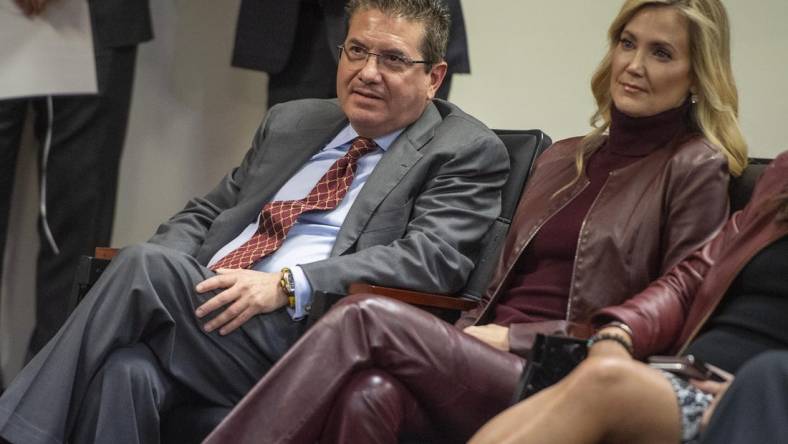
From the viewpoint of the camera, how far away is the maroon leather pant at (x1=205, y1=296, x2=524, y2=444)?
2.17m

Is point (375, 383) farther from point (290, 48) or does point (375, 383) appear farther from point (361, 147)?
point (290, 48)

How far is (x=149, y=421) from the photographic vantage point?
2.47 meters

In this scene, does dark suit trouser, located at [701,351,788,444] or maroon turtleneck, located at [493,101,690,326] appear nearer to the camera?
dark suit trouser, located at [701,351,788,444]

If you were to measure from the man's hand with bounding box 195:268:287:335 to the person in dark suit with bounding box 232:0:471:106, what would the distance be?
3.88 ft

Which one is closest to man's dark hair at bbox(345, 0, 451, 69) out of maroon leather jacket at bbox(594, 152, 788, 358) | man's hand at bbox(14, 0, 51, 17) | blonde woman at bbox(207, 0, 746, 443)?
blonde woman at bbox(207, 0, 746, 443)

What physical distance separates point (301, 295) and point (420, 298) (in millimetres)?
254

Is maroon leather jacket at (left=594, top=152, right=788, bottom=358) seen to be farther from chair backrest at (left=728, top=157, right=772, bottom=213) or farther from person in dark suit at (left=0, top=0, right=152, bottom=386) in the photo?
person in dark suit at (left=0, top=0, right=152, bottom=386)

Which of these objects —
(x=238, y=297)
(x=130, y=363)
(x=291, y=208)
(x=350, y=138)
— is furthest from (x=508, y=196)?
(x=130, y=363)

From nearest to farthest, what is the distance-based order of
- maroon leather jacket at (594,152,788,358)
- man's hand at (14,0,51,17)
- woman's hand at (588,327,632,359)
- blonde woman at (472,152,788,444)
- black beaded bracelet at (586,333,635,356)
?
blonde woman at (472,152,788,444), woman's hand at (588,327,632,359), black beaded bracelet at (586,333,635,356), maroon leather jacket at (594,152,788,358), man's hand at (14,0,51,17)

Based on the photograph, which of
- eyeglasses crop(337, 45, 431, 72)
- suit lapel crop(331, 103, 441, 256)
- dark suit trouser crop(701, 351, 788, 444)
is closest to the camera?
dark suit trouser crop(701, 351, 788, 444)

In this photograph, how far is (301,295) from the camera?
8.72ft

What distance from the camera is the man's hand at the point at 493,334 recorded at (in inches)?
99.1

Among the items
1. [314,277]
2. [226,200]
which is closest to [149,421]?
[314,277]

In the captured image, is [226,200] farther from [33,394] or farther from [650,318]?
[650,318]
